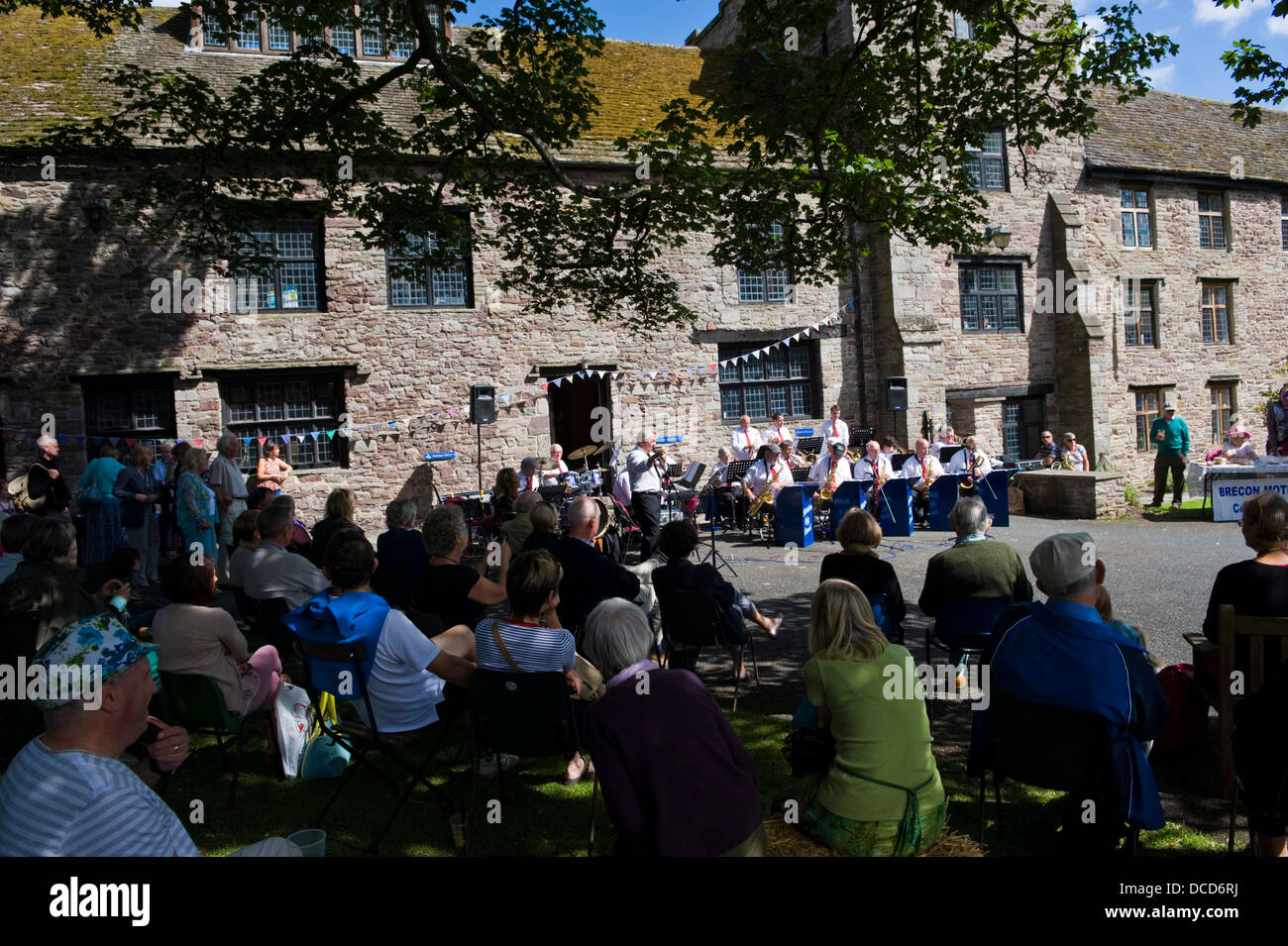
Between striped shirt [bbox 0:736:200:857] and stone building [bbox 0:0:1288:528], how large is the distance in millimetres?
12552

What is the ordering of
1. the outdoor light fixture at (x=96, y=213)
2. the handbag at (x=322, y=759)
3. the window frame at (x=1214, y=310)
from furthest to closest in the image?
1. the window frame at (x=1214, y=310)
2. the outdoor light fixture at (x=96, y=213)
3. the handbag at (x=322, y=759)

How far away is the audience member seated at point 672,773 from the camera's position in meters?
2.54

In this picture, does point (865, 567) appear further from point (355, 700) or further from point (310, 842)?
point (310, 842)

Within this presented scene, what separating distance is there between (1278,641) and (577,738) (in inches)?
133

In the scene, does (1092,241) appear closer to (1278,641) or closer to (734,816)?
(1278,641)

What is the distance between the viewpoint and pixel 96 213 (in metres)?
13.7

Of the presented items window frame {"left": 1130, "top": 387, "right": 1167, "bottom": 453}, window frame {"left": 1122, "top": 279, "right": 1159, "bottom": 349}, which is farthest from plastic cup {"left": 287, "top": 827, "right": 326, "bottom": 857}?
window frame {"left": 1130, "top": 387, "right": 1167, "bottom": 453}

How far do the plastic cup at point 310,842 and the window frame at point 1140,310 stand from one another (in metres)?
22.6

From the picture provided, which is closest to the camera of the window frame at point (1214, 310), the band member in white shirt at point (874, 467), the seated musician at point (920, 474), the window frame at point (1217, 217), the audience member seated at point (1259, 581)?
the audience member seated at point (1259, 581)

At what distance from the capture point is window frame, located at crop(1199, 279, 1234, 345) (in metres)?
21.9

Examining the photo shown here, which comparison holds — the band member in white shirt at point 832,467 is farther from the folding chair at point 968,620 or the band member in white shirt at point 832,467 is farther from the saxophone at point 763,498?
the folding chair at point 968,620

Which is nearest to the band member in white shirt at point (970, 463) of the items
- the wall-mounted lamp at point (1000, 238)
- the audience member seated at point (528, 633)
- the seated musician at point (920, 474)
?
the seated musician at point (920, 474)

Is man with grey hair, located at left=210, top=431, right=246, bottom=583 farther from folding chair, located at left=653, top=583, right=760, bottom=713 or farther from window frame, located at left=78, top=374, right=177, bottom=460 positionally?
folding chair, located at left=653, top=583, right=760, bottom=713

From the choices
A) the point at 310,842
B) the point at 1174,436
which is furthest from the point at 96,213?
the point at 1174,436
